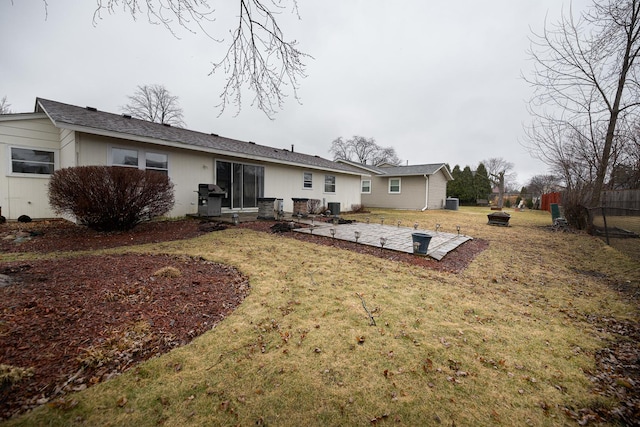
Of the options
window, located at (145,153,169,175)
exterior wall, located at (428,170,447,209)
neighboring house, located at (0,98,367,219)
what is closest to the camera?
neighboring house, located at (0,98,367,219)

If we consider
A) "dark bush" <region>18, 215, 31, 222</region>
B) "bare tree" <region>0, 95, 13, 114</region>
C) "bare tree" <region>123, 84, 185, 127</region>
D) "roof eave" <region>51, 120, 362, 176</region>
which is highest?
"bare tree" <region>123, 84, 185, 127</region>

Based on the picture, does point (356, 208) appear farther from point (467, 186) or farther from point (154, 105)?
point (154, 105)

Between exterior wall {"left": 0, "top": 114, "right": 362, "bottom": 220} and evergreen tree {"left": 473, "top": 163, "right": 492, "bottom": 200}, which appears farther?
evergreen tree {"left": 473, "top": 163, "right": 492, "bottom": 200}

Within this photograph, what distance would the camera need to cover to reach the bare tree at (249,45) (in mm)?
3031

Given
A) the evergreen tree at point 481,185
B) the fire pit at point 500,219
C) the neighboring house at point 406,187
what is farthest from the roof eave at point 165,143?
the evergreen tree at point 481,185

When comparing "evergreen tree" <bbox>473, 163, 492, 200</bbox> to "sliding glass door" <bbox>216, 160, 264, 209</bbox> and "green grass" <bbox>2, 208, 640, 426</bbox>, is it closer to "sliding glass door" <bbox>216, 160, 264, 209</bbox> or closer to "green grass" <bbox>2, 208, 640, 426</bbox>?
"sliding glass door" <bbox>216, 160, 264, 209</bbox>

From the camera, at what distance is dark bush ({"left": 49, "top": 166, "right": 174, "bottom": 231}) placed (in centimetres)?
568

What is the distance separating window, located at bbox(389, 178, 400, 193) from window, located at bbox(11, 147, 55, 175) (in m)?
21.3

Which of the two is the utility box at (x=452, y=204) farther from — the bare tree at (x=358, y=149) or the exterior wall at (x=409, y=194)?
the bare tree at (x=358, y=149)

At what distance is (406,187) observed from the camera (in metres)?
21.8

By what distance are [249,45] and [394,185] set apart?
20.6 m

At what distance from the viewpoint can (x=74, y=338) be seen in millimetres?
2209

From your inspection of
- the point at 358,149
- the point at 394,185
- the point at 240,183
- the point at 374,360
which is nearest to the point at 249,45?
the point at 374,360

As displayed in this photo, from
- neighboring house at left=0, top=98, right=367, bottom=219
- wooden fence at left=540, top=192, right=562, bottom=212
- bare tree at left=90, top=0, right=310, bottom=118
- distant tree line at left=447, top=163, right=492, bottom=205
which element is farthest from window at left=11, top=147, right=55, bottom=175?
wooden fence at left=540, top=192, right=562, bottom=212
